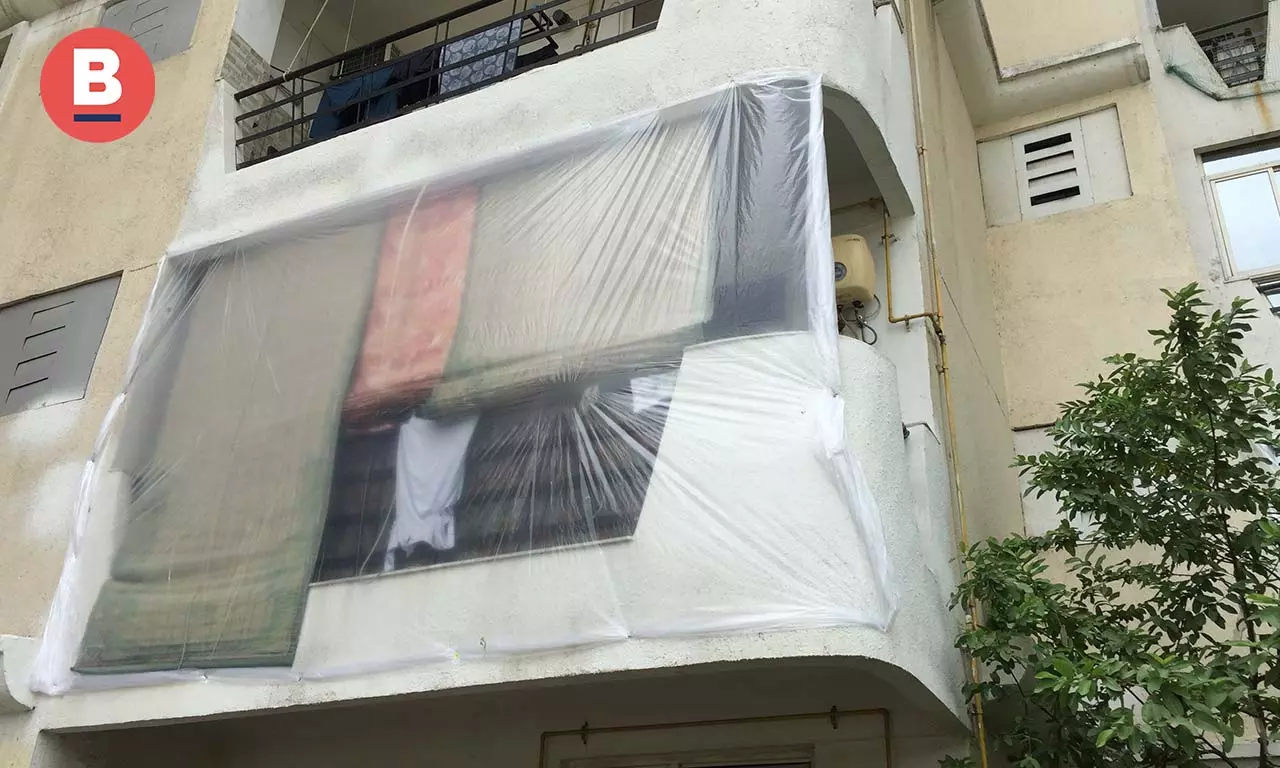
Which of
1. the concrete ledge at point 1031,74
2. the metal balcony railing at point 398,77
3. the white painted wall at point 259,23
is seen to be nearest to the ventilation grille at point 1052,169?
the concrete ledge at point 1031,74

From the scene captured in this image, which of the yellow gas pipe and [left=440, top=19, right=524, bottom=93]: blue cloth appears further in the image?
[left=440, top=19, right=524, bottom=93]: blue cloth

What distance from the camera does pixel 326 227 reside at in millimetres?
5723

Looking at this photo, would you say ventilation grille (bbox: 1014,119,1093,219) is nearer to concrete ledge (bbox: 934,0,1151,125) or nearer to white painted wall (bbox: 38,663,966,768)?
concrete ledge (bbox: 934,0,1151,125)

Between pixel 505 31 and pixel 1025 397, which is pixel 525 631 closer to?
pixel 505 31

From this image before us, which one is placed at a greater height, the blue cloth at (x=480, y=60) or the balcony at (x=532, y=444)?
the blue cloth at (x=480, y=60)

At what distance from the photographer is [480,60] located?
593 centimetres

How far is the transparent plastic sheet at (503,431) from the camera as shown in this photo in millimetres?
3906

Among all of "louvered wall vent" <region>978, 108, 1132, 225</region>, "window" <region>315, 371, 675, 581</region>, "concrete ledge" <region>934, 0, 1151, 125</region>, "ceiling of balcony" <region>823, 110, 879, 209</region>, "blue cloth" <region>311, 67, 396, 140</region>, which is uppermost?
"concrete ledge" <region>934, 0, 1151, 125</region>

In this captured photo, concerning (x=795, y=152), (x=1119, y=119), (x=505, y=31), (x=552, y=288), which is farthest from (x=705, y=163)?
(x=1119, y=119)

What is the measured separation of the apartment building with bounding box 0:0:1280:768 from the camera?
4008 millimetres

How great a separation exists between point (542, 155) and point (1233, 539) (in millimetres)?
3599

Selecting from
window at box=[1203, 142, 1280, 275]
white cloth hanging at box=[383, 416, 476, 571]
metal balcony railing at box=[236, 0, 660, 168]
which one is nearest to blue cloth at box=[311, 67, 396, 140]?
metal balcony railing at box=[236, 0, 660, 168]

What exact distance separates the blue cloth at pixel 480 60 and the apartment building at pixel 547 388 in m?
0.03

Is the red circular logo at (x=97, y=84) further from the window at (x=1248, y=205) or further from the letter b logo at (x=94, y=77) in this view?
the window at (x=1248, y=205)
